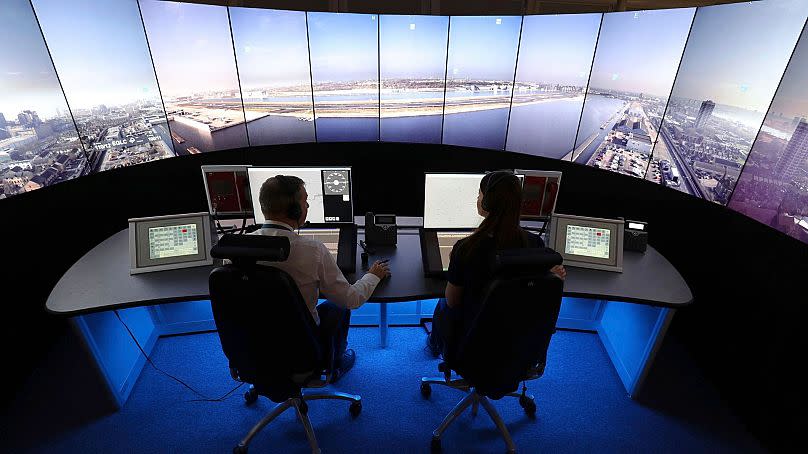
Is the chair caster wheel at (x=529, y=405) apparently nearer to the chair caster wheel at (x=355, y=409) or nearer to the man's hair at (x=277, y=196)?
the chair caster wheel at (x=355, y=409)

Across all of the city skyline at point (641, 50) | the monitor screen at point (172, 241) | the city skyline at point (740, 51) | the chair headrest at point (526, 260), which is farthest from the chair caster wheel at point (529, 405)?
the city skyline at point (641, 50)

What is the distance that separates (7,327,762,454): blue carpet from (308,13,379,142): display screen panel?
10.1ft

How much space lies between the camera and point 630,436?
2094mm

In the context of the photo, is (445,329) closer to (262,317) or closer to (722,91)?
(262,317)

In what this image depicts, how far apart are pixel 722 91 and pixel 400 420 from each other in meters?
3.00

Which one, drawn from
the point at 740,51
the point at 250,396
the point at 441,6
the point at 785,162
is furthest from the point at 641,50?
the point at 250,396

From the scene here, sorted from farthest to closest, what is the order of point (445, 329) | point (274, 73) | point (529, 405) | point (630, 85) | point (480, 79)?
1. point (480, 79)
2. point (274, 73)
3. point (630, 85)
4. point (529, 405)
5. point (445, 329)

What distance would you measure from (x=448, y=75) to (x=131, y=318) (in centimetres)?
382

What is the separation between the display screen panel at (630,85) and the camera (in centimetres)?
293

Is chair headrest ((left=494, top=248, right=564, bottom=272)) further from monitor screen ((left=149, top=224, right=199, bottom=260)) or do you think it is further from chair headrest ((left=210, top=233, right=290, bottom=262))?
monitor screen ((left=149, top=224, right=199, bottom=260))

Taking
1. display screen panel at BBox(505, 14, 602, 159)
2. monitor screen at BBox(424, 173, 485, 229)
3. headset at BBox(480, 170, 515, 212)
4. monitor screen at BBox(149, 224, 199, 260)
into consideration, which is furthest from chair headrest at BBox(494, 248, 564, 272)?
display screen panel at BBox(505, 14, 602, 159)

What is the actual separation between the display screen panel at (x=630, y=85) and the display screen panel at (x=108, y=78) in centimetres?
434

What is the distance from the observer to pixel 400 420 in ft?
7.02

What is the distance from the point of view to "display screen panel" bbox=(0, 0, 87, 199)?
2357mm
